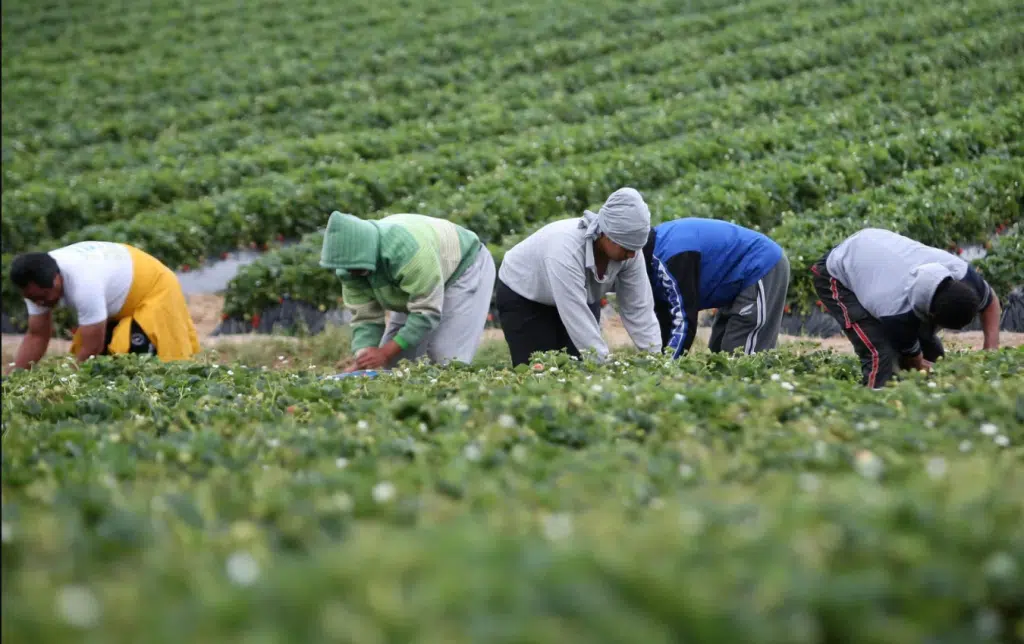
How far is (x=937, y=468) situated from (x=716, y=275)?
3.46m

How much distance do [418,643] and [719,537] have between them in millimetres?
717

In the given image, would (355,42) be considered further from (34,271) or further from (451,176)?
(34,271)

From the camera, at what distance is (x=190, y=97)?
1656 cm

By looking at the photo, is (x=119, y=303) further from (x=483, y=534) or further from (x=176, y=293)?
(x=483, y=534)

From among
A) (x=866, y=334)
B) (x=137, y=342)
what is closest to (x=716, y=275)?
(x=866, y=334)

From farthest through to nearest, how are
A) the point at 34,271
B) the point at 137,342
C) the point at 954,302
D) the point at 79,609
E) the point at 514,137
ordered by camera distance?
the point at 514,137 → the point at 137,342 → the point at 34,271 → the point at 954,302 → the point at 79,609

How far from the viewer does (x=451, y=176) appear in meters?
12.2

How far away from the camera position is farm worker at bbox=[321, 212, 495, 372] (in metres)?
5.79

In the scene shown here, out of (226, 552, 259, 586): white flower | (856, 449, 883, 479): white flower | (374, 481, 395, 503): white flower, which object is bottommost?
(856, 449, 883, 479): white flower

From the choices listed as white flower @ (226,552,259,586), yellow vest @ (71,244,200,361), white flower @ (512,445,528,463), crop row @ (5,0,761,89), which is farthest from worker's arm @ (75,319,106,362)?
crop row @ (5,0,761,89)

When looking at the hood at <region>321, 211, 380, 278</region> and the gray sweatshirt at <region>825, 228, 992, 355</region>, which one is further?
the hood at <region>321, 211, 380, 278</region>

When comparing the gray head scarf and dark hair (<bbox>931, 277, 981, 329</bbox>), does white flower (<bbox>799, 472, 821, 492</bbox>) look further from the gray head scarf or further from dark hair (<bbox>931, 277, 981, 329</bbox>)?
the gray head scarf

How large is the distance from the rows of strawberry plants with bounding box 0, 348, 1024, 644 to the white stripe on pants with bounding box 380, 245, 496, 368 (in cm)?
200

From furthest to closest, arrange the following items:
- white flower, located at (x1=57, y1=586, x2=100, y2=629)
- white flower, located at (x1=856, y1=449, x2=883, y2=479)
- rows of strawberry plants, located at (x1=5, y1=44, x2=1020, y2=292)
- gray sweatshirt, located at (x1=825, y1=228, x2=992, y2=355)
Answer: rows of strawberry plants, located at (x1=5, y1=44, x2=1020, y2=292) → gray sweatshirt, located at (x1=825, y1=228, x2=992, y2=355) → white flower, located at (x1=856, y1=449, x2=883, y2=479) → white flower, located at (x1=57, y1=586, x2=100, y2=629)
